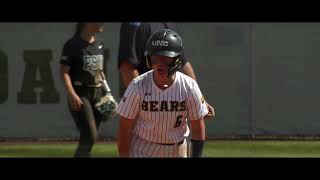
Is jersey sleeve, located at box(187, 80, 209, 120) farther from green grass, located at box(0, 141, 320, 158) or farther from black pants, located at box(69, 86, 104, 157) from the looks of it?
green grass, located at box(0, 141, 320, 158)

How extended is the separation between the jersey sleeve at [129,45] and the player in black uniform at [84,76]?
2.09m

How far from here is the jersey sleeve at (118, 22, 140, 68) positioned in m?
7.01

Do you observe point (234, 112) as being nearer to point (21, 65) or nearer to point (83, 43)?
point (21, 65)

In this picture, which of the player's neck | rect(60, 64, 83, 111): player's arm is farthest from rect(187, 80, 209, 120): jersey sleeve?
rect(60, 64, 83, 111): player's arm

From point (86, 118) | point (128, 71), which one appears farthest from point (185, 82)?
point (86, 118)

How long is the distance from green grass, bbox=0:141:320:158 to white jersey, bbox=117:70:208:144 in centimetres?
555

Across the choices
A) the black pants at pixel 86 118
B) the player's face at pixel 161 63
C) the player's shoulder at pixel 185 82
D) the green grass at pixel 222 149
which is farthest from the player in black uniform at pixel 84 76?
the player's face at pixel 161 63

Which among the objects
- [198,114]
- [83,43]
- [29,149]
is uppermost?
[83,43]

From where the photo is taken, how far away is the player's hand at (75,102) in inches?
353

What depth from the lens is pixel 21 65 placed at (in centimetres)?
1455

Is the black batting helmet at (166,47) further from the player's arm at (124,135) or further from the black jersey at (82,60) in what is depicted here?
the black jersey at (82,60)

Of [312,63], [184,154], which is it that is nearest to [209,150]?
[312,63]
